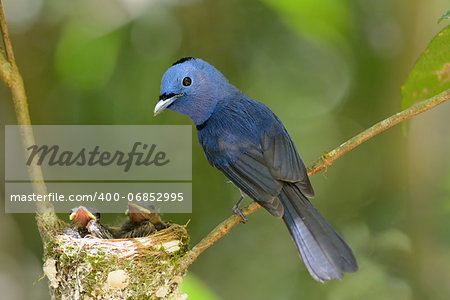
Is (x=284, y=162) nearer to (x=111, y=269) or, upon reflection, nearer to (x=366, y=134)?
(x=366, y=134)

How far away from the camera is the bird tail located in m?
2.71

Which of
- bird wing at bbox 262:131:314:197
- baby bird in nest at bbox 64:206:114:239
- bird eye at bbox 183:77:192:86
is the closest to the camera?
bird wing at bbox 262:131:314:197

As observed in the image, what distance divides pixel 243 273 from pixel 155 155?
133cm

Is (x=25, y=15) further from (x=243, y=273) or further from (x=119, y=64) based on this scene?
(x=243, y=273)

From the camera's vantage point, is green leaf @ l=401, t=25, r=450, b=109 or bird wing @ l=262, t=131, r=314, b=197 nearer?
green leaf @ l=401, t=25, r=450, b=109

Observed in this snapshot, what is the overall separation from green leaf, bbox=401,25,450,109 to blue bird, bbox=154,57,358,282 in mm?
753

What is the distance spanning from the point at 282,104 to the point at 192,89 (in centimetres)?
180

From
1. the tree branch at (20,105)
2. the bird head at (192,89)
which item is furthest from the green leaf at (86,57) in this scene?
the tree branch at (20,105)

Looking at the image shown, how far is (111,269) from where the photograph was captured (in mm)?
3158

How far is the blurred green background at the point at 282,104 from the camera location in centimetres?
429

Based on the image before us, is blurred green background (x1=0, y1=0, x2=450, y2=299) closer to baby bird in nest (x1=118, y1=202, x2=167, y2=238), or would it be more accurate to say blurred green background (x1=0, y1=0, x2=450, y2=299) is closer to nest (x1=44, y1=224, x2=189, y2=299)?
baby bird in nest (x1=118, y1=202, x2=167, y2=238)

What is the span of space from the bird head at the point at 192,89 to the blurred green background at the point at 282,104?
84 centimetres

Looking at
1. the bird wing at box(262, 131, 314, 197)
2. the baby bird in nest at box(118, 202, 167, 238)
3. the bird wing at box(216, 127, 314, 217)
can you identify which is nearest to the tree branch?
the baby bird in nest at box(118, 202, 167, 238)

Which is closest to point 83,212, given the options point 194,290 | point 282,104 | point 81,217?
point 81,217
